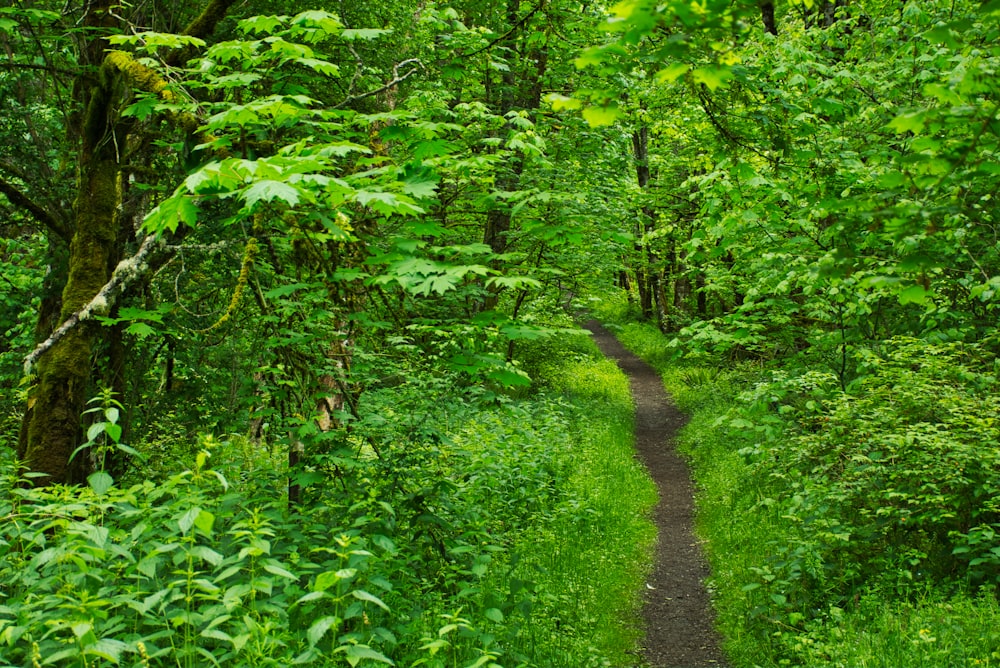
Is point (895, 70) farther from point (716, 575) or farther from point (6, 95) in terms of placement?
point (6, 95)

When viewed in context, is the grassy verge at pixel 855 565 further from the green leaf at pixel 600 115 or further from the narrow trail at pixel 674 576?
the green leaf at pixel 600 115

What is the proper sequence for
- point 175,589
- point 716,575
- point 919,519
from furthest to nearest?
point 716,575
point 919,519
point 175,589

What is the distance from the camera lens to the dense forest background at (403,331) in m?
3.28

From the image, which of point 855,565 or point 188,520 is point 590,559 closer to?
point 855,565

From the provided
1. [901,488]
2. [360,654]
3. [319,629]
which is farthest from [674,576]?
[319,629]

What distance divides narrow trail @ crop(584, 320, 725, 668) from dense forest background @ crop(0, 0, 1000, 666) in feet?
1.03

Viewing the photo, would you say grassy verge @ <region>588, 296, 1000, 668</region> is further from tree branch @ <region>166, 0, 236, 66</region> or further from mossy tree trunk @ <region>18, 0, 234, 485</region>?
tree branch @ <region>166, 0, 236, 66</region>

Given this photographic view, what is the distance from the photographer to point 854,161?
22.9ft

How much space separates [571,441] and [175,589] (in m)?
8.99

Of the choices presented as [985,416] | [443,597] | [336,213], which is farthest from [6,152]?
[985,416]

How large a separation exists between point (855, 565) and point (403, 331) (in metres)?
5.06

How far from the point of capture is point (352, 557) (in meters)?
4.09

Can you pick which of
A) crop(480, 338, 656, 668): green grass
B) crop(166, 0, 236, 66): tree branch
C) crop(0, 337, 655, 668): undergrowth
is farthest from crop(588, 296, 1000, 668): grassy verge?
crop(166, 0, 236, 66): tree branch

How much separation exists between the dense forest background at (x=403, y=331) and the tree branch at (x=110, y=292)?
0.11 ft
